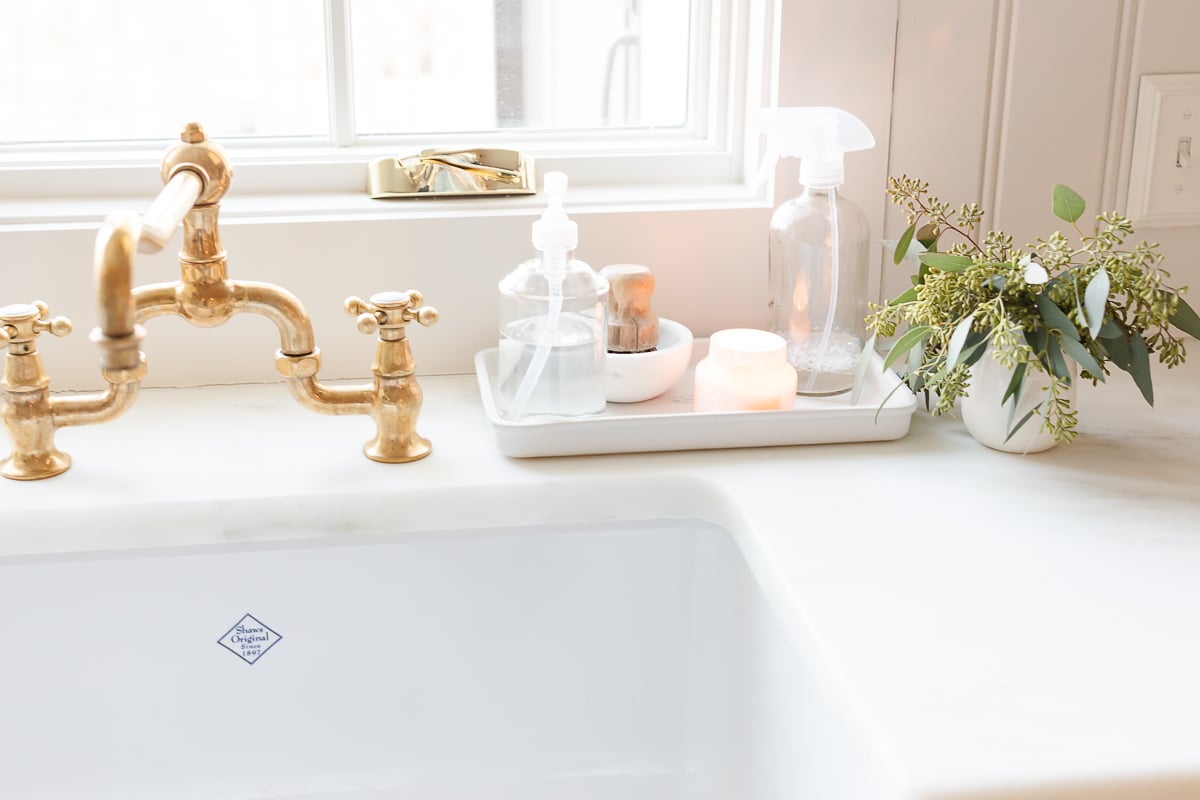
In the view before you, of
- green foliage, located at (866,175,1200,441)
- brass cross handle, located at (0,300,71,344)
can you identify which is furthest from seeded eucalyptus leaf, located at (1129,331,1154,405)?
brass cross handle, located at (0,300,71,344)

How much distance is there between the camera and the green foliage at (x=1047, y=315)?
89cm

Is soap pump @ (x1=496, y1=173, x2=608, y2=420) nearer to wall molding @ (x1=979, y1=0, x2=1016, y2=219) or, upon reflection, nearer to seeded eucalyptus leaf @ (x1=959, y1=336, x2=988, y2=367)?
seeded eucalyptus leaf @ (x1=959, y1=336, x2=988, y2=367)

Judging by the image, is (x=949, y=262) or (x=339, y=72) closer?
(x=949, y=262)

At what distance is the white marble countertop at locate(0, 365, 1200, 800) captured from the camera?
626mm

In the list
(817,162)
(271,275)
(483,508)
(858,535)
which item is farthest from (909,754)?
(271,275)

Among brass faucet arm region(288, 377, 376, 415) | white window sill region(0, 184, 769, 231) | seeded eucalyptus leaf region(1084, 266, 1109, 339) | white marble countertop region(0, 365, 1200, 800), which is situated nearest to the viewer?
white marble countertop region(0, 365, 1200, 800)

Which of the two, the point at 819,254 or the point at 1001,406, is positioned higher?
the point at 819,254

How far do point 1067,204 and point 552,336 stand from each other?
1.36 ft

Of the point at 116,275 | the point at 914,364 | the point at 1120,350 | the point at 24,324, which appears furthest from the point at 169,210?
the point at 1120,350

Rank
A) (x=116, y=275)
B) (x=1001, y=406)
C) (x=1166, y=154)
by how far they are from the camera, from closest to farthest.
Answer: (x=116, y=275) < (x=1001, y=406) < (x=1166, y=154)

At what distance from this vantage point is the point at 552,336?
0.98m

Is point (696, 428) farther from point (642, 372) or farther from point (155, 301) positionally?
point (155, 301)

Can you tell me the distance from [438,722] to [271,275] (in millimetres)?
415

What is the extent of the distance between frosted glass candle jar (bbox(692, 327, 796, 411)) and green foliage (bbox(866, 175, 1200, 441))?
8cm
